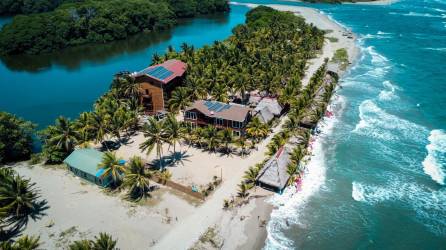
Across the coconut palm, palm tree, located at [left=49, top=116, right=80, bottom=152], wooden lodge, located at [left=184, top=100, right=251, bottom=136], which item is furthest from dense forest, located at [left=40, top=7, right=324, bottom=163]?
the coconut palm

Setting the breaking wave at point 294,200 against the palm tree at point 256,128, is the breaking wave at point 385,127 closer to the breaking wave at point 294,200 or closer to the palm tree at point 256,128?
the breaking wave at point 294,200

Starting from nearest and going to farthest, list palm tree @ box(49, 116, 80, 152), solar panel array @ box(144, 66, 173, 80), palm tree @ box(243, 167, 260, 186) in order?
palm tree @ box(243, 167, 260, 186)
palm tree @ box(49, 116, 80, 152)
solar panel array @ box(144, 66, 173, 80)

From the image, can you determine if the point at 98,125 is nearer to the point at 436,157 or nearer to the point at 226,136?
the point at 226,136

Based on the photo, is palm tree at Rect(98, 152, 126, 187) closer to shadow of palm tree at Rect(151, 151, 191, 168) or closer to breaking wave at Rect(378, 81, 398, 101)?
shadow of palm tree at Rect(151, 151, 191, 168)

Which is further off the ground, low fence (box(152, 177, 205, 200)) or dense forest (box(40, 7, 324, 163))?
dense forest (box(40, 7, 324, 163))

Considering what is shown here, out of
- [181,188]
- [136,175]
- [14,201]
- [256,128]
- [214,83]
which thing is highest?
[214,83]

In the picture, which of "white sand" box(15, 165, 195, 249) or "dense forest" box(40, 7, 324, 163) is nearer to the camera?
"white sand" box(15, 165, 195, 249)

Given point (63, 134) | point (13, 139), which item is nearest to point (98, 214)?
point (63, 134)
